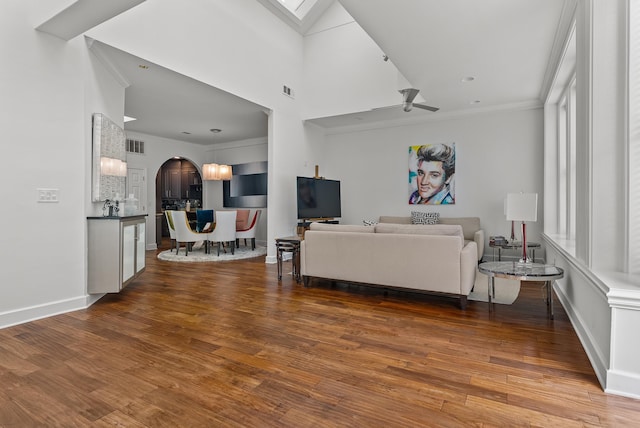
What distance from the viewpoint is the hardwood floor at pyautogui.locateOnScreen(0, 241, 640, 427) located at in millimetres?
1713

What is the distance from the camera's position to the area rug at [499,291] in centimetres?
378

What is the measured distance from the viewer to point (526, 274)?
295cm

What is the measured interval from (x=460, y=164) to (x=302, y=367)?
18.2ft

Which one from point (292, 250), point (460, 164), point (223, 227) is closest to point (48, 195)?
point (292, 250)

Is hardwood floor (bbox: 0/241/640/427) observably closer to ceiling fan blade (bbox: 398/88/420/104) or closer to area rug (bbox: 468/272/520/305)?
area rug (bbox: 468/272/520/305)

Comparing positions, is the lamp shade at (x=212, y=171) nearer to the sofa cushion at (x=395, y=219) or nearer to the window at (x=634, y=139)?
the sofa cushion at (x=395, y=219)

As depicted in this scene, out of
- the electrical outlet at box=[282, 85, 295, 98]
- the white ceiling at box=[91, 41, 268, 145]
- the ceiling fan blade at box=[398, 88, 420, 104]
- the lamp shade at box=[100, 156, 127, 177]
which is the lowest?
the lamp shade at box=[100, 156, 127, 177]

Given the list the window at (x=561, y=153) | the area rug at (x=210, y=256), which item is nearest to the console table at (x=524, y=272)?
the window at (x=561, y=153)

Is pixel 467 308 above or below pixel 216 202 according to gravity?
below

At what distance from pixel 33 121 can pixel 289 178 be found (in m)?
4.07

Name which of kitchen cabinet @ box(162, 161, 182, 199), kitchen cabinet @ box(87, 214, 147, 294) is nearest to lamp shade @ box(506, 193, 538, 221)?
kitchen cabinet @ box(87, 214, 147, 294)

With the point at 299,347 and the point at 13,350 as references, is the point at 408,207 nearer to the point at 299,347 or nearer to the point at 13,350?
the point at 299,347

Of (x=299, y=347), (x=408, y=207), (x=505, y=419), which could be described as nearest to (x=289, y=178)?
(x=408, y=207)

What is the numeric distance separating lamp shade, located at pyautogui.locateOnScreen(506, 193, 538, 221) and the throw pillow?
10.4 feet
